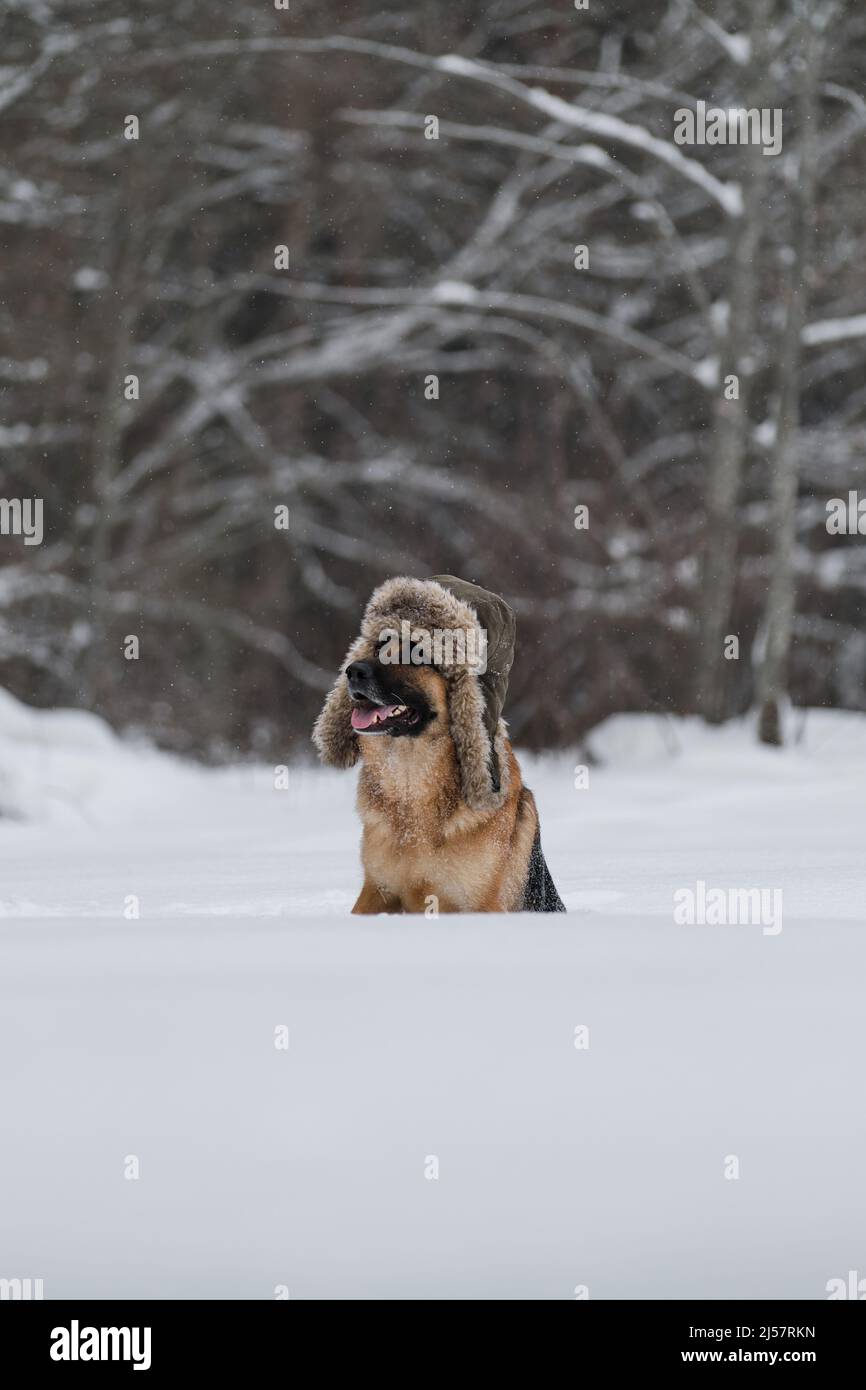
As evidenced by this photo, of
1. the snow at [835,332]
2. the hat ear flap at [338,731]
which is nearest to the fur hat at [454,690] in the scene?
the hat ear flap at [338,731]

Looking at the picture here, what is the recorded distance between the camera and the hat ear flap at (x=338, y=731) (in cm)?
461

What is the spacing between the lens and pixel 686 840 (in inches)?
290

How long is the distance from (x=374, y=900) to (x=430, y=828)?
0.90ft

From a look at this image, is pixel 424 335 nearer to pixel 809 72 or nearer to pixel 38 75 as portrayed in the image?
pixel 38 75

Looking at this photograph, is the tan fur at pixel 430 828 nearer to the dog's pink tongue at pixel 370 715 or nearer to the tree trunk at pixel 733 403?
the dog's pink tongue at pixel 370 715

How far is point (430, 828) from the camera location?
4594 mm

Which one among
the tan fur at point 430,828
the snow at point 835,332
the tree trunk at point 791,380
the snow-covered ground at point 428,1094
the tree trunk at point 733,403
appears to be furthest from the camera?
the snow at point 835,332

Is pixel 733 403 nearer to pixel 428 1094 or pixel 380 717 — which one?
pixel 380 717

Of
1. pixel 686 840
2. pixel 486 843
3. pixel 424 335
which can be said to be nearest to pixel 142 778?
pixel 686 840

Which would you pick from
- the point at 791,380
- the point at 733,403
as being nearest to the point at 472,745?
the point at 791,380

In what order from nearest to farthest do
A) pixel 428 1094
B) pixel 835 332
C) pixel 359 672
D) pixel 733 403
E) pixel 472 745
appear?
pixel 428 1094
pixel 359 672
pixel 472 745
pixel 733 403
pixel 835 332

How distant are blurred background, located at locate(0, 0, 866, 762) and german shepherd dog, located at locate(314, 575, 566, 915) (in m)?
8.16

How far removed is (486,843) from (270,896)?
86 cm

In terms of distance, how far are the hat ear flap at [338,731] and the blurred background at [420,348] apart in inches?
324
